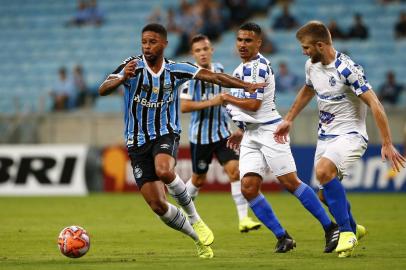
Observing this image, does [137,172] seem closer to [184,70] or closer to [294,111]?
[184,70]

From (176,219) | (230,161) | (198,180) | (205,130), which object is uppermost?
(205,130)

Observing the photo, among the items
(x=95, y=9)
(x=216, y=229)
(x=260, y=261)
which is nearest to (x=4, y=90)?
(x=95, y=9)

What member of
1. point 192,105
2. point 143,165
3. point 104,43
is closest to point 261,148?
point 143,165

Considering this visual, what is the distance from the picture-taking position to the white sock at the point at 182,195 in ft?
28.5

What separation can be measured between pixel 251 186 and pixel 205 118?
10.5 ft

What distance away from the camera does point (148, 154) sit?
28.9 ft

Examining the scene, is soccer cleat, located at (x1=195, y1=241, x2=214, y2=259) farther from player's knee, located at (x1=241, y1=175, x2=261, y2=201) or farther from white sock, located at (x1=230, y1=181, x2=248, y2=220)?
white sock, located at (x1=230, y1=181, x2=248, y2=220)

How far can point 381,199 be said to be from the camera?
17.7 metres

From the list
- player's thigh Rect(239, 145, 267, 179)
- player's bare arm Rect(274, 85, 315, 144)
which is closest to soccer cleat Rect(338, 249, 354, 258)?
player's thigh Rect(239, 145, 267, 179)

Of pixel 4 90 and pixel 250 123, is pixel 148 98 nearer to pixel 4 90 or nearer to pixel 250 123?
pixel 250 123

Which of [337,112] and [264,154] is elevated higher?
[337,112]

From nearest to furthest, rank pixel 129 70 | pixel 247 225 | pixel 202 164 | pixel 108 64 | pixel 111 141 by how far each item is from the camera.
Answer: pixel 129 70, pixel 247 225, pixel 202 164, pixel 111 141, pixel 108 64

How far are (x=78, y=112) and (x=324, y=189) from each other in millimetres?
15104

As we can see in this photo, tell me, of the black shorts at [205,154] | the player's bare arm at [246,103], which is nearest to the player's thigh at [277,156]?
the player's bare arm at [246,103]
